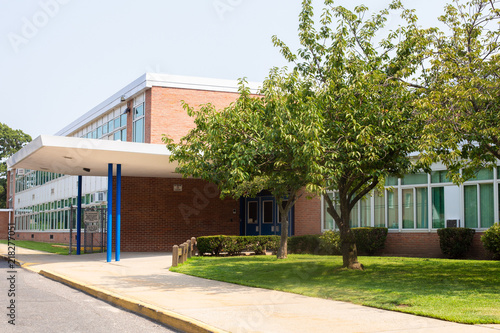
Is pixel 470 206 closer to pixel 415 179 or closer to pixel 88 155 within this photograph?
pixel 415 179

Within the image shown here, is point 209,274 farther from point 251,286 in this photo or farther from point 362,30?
point 362,30

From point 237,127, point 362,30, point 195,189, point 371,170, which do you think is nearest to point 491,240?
point 371,170

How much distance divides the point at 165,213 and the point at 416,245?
12570 mm

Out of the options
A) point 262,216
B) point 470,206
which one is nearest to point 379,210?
point 470,206

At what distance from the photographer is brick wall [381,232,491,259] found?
19859 millimetres

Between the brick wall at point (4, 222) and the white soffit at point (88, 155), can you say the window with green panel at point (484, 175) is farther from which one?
the brick wall at point (4, 222)

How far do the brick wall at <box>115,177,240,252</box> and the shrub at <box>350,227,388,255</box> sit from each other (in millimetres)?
9544

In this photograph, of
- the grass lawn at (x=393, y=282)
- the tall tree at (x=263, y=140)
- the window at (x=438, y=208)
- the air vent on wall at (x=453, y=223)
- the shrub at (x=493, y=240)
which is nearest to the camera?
the grass lawn at (x=393, y=282)

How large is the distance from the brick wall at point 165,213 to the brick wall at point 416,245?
33.8 feet

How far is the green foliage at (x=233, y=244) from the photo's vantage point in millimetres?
23078

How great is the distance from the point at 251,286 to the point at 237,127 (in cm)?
353

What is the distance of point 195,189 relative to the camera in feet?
97.2

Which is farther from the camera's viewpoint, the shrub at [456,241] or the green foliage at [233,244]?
the green foliage at [233,244]

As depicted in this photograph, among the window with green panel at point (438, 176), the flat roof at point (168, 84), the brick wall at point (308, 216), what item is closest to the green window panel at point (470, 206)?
the window with green panel at point (438, 176)
